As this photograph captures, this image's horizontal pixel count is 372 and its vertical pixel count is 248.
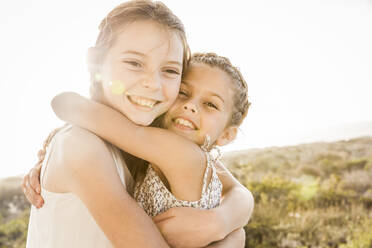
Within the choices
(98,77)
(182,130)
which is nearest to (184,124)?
(182,130)

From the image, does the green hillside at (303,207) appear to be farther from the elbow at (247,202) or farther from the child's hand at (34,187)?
the child's hand at (34,187)

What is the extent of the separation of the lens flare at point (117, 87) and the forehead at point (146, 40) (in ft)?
0.68

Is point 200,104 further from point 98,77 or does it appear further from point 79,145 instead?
point 79,145

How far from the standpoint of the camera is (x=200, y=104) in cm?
253

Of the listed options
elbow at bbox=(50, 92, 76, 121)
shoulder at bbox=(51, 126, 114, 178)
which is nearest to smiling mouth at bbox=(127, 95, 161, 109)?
elbow at bbox=(50, 92, 76, 121)

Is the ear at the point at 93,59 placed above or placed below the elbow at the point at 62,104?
above

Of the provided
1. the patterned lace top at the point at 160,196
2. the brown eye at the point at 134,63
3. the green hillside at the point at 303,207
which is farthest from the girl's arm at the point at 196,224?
the green hillside at the point at 303,207

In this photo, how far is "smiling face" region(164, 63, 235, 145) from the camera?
8.09 feet

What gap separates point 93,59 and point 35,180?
3.06ft

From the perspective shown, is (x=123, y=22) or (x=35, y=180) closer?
(x=35, y=180)

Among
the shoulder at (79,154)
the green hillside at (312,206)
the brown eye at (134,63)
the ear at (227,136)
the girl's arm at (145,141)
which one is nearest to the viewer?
the shoulder at (79,154)

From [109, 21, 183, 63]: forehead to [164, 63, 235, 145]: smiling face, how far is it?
1.45ft

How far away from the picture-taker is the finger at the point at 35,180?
1.93 metres

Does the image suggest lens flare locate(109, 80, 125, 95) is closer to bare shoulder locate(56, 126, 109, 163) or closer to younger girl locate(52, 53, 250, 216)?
younger girl locate(52, 53, 250, 216)
